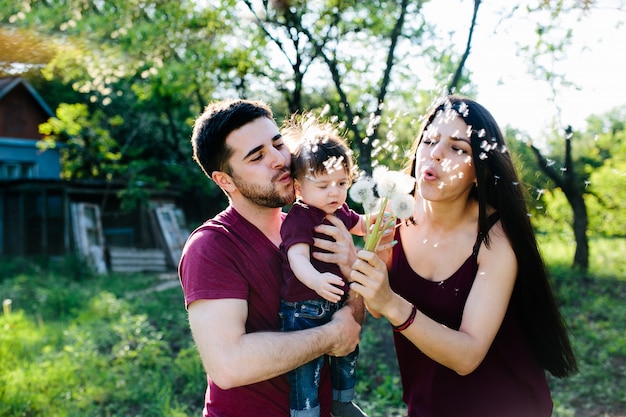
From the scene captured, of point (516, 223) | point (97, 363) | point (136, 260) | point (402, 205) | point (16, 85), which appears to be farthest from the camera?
point (16, 85)

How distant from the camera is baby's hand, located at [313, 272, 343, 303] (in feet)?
6.53

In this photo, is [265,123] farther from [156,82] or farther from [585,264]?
[585,264]

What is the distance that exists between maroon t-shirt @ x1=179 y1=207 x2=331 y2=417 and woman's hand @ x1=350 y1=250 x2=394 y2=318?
17.4 inches

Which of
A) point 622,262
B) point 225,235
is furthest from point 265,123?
point 622,262

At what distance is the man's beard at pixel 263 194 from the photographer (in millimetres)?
2311

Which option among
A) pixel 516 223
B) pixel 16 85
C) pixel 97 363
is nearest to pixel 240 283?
pixel 516 223

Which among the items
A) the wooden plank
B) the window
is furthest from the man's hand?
the window

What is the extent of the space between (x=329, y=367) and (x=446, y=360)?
0.57m

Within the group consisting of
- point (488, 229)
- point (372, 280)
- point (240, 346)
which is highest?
point (488, 229)

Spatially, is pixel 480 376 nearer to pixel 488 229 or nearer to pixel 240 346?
pixel 488 229

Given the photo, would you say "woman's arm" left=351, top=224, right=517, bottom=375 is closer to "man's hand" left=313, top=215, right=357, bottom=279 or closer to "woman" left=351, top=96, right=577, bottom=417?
"woman" left=351, top=96, right=577, bottom=417

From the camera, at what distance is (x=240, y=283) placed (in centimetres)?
211

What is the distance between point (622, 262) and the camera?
996cm

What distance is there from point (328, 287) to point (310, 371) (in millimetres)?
415
